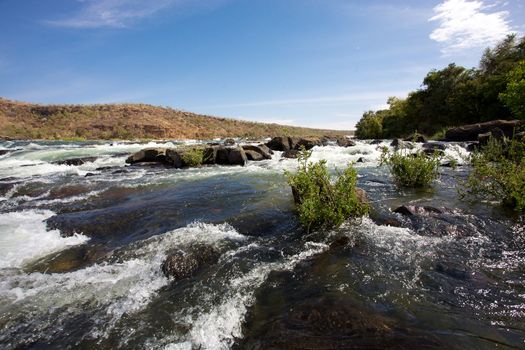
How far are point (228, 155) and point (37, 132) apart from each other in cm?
6390

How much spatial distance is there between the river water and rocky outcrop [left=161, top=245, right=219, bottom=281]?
0.16 metres

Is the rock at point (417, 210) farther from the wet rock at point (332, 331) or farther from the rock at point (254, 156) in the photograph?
the rock at point (254, 156)

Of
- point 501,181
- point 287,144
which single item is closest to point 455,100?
point 287,144

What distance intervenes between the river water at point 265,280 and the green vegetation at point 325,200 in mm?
335

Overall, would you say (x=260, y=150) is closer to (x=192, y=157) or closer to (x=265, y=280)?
(x=192, y=157)

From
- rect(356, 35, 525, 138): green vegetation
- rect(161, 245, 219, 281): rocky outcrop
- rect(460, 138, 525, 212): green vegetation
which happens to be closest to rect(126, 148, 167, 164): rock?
rect(161, 245, 219, 281): rocky outcrop

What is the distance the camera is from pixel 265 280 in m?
5.16

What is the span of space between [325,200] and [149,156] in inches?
677

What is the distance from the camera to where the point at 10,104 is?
83938 mm

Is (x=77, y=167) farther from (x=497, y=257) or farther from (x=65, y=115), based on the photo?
(x=65, y=115)

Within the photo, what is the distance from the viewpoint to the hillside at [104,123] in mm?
69438

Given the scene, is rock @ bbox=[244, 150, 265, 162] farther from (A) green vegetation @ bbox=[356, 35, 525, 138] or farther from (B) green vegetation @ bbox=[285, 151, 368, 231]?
(A) green vegetation @ bbox=[356, 35, 525, 138]

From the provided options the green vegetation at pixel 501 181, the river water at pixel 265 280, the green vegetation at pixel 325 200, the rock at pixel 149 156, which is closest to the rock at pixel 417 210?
the river water at pixel 265 280

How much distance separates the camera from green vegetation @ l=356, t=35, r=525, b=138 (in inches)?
1554
